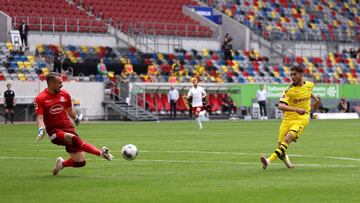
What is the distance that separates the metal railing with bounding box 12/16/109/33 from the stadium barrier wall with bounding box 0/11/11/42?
58 cm

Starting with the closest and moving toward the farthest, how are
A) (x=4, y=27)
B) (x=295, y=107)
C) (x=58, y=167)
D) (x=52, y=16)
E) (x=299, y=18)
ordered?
(x=58, y=167)
(x=295, y=107)
(x=4, y=27)
(x=52, y=16)
(x=299, y=18)

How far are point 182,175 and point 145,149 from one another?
27.9 feet

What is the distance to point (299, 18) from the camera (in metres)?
73.3

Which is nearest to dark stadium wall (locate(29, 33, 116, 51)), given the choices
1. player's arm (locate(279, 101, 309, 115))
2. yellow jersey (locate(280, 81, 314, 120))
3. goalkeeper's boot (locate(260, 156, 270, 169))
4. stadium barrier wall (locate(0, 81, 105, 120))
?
stadium barrier wall (locate(0, 81, 105, 120))

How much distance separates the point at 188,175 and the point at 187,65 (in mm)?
43152

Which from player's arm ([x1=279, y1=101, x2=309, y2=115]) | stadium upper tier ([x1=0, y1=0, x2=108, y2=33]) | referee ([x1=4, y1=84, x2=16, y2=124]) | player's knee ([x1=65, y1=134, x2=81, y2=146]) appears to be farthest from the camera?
stadium upper tier ([x1=0, y1=0, x2=108, y2=33])

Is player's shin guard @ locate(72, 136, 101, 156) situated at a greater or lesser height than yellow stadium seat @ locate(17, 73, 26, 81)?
lesser

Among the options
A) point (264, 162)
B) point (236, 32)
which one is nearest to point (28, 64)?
point (236, 32)

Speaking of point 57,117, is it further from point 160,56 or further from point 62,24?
point 160,56

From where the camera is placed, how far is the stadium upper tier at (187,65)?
5444 cm

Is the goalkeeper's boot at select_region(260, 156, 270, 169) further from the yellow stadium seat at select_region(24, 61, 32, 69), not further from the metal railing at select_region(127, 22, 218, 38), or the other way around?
the metal railing at select_region(127, 22, 218, 38)

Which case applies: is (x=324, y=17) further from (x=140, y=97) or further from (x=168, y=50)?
(x=140, y=97)

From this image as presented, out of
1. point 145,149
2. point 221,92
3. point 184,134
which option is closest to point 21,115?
point 221,92

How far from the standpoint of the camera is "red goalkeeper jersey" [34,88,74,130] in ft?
58.3
